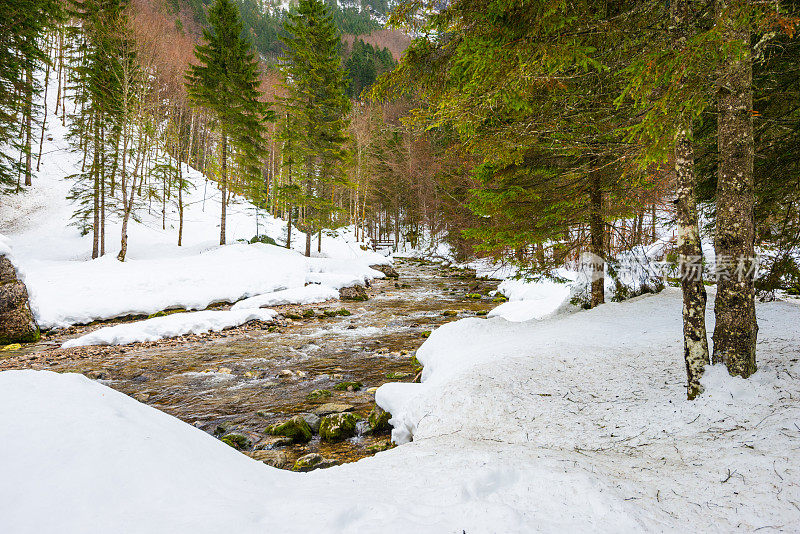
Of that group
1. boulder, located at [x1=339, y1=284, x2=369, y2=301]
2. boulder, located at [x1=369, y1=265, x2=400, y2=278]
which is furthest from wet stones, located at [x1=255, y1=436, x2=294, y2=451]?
boulder, located at [x1=369, y1=265, x2=400, y2=278]

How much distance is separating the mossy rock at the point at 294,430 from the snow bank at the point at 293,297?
8.11 meters

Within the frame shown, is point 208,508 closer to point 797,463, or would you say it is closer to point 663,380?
point 797,463

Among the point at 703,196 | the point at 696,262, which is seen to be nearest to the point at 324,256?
the point at 703,196

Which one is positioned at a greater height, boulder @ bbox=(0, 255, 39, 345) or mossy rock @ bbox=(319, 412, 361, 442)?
boulder @ bbox=(0, 255, 39, 345)

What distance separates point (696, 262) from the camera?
328 cm

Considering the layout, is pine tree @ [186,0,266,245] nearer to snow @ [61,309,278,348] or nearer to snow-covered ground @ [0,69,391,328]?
snow-covered ground @ [0,69,391,328]

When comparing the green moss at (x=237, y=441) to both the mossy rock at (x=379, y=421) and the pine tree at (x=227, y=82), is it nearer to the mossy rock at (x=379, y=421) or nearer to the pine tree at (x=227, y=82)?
the mossy rock at (x=379, y=421)

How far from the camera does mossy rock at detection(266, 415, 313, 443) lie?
4859 millimetres

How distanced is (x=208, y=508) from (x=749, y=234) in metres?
4.93

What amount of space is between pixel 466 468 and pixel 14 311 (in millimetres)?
12819

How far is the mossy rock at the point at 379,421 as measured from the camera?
496cm

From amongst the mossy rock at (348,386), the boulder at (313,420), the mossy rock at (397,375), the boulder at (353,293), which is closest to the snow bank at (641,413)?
the mossy rock at (397,375)

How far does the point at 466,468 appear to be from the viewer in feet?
7.98

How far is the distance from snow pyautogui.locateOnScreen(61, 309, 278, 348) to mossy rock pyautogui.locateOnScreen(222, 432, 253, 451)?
6.26 meters
